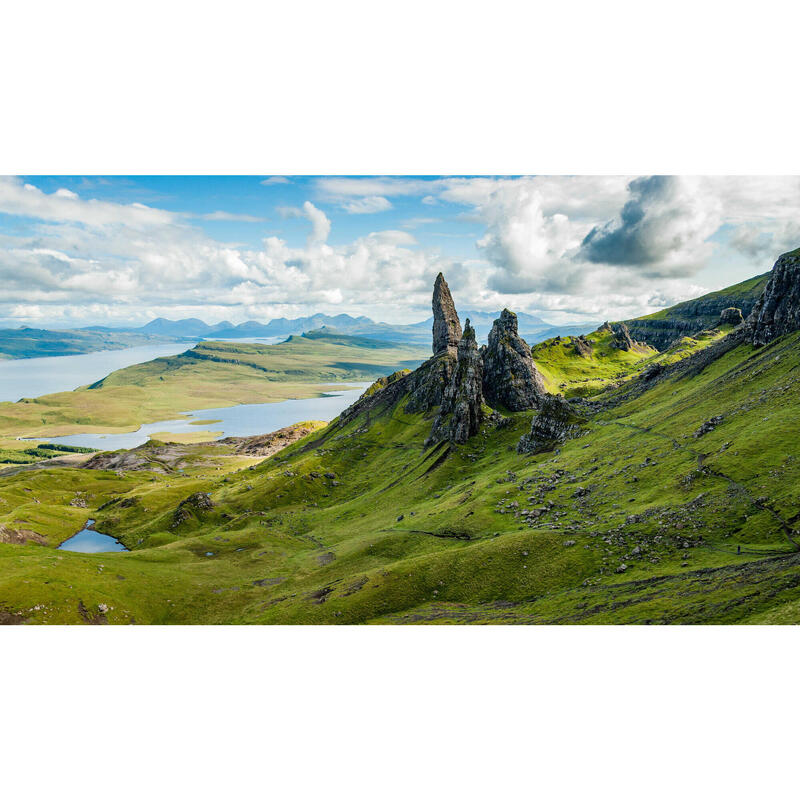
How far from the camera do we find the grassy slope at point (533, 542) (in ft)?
144

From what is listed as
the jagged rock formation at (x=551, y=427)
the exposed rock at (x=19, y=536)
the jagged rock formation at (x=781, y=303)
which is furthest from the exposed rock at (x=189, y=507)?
the jagged rock formation at (x=781, y=303)

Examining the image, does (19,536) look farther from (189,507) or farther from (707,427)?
(707,427)

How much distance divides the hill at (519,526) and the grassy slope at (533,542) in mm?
287

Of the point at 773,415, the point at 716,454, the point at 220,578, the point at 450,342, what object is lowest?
the point at 220,578

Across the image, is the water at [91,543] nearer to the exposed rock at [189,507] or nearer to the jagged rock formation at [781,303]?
the exposed rock at [189,507]

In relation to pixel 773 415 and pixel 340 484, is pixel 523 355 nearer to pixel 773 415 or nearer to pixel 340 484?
pixel 340 484

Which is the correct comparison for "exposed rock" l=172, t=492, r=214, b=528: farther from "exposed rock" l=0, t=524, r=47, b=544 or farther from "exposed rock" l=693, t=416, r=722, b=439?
"exposed rock" l=693, t=416, r=722, b=439

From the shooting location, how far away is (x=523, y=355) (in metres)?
164

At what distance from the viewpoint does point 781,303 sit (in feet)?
295

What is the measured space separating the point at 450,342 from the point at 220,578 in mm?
137501

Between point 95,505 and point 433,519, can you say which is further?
point 95,505

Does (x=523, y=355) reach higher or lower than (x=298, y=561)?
higher

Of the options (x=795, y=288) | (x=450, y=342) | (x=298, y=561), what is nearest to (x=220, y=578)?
(x=298, y=561)

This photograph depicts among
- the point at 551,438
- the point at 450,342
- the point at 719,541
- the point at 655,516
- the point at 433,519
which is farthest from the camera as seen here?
the point at 450,342
